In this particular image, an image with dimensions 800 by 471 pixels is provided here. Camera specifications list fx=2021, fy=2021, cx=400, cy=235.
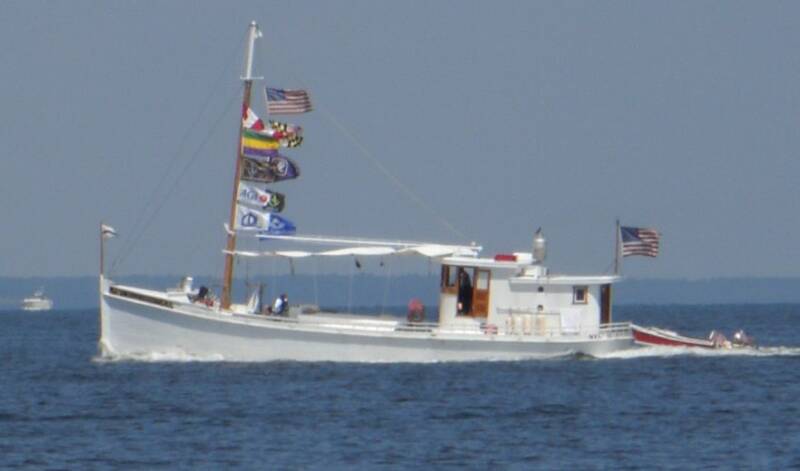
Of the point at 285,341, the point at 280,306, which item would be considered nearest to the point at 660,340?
the point at 280,306

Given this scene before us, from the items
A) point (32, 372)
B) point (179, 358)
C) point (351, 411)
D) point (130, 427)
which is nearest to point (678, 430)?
point (351, 411)

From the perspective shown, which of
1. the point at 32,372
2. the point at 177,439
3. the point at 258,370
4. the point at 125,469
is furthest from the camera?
the point at 32,372

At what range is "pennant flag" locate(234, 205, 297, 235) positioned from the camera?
201 feet

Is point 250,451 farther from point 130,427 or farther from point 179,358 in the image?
point 179,358

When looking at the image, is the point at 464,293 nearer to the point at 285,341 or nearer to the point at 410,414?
the point at 285,341

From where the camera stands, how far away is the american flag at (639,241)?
60.3 m

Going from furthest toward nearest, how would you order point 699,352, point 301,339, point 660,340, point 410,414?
point 660,340, point 699,352, point 301,339, point 410,414

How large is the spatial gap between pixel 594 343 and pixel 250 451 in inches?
873

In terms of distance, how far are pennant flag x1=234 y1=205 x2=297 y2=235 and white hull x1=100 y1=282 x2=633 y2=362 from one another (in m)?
3.26

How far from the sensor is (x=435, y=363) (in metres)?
59.3

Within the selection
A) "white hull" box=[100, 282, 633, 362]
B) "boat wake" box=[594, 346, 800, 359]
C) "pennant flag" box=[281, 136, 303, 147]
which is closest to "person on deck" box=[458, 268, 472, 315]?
"white hull" box=[100, 282, 633, 362]

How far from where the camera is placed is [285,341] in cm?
5884

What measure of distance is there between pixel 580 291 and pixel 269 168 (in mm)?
10069

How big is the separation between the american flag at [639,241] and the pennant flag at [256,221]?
1046cm
